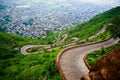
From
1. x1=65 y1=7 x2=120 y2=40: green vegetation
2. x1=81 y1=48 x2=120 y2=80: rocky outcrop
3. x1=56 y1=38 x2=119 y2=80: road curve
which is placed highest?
x1=65 y1=7 x2=120 y2=40: green vegetation

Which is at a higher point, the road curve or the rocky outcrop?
the road curve

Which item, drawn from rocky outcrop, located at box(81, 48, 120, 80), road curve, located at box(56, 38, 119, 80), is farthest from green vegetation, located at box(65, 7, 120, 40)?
rocky outcrop, located at box(81, 48, 120, 80)

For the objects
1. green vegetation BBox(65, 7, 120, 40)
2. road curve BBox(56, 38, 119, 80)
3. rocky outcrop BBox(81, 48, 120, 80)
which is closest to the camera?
rocky outcrop BBox(81, 48, 120, 80)

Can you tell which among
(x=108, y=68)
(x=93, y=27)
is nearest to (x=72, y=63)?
(x=108, y=68)

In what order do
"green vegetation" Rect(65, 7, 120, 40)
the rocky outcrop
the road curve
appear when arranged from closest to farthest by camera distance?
the rocky outcrop < the road curve < "green vegetation" Rect(65, 7, 120, 40)

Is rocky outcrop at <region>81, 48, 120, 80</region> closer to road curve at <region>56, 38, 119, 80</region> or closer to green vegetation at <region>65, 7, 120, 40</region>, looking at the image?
road curve at <region>56, 38, 119, 80</region>

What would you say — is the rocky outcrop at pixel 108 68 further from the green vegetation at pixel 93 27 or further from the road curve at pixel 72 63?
the green vegetation at pixel 93 27

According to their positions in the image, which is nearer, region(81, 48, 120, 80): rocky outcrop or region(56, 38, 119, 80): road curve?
region(81, 48, 120, 80): rocky outcrop

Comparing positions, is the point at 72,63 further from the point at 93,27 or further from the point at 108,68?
the point at 93,27

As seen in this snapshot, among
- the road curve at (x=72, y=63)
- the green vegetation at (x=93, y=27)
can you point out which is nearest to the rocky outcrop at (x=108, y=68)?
the road curve at (x=72, y=63)
